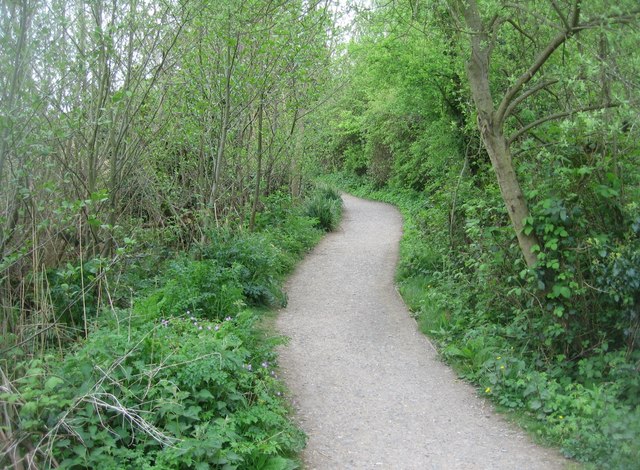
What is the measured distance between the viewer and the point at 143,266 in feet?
32.9

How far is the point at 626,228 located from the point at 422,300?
3975mm

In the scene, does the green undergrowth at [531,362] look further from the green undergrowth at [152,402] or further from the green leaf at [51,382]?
the green leaf at [51,382]

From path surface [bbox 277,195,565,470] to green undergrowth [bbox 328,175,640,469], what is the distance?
0.22 m

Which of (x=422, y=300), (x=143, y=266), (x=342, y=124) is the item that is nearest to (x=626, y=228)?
(x=422, y=300)

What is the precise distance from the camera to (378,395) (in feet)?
22.3

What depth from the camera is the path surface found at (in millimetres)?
5422

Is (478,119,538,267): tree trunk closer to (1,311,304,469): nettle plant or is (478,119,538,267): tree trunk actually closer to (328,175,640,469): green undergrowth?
(328,175,640,469): green undergrowth

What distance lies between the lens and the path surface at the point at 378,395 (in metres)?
5.42

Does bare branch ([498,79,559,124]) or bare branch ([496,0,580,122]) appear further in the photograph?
bare branch ([498,79,559,124])

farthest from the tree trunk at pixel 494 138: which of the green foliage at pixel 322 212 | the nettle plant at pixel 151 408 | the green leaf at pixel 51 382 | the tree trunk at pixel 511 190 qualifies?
the green foliage at pixel 322 212

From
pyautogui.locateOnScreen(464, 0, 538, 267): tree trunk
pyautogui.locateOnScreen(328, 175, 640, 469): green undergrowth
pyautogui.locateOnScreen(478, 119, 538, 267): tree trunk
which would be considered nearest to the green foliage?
pyautogui.locateOnScreen(328, 175, 640, 469): green undergrowth

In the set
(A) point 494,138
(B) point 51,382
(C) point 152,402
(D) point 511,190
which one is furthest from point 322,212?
(B) point 51,382

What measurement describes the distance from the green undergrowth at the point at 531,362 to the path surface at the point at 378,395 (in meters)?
0.22

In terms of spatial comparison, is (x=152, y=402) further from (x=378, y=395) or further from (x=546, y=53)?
(x=546, y=53)
